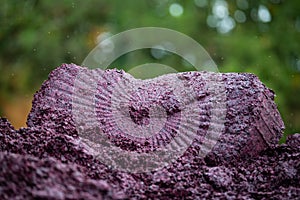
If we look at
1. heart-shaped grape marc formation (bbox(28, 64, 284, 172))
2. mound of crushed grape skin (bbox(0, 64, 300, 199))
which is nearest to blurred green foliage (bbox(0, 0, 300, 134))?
heart-shaped grape marc formation (bbox(28, 64, 284, 172))

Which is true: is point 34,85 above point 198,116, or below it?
above

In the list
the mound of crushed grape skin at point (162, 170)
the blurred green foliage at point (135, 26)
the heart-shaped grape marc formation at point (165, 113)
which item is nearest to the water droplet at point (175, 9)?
the blurred green foliage at point (135, 26)

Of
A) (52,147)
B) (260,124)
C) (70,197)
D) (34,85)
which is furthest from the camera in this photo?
(34,85)

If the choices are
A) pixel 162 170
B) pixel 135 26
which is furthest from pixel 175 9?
pixel 162 170

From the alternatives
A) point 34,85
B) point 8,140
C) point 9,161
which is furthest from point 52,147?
point 34,85

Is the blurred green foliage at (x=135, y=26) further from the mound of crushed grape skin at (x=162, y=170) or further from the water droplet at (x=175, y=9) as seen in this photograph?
the mound of crushed grape skin at (x=162, y=170)

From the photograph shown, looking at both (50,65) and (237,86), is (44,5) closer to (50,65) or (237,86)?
(50,65)

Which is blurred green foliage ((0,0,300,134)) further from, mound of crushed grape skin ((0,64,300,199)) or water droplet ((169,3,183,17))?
mound of crushed grape skin ((0,64,300,199))
